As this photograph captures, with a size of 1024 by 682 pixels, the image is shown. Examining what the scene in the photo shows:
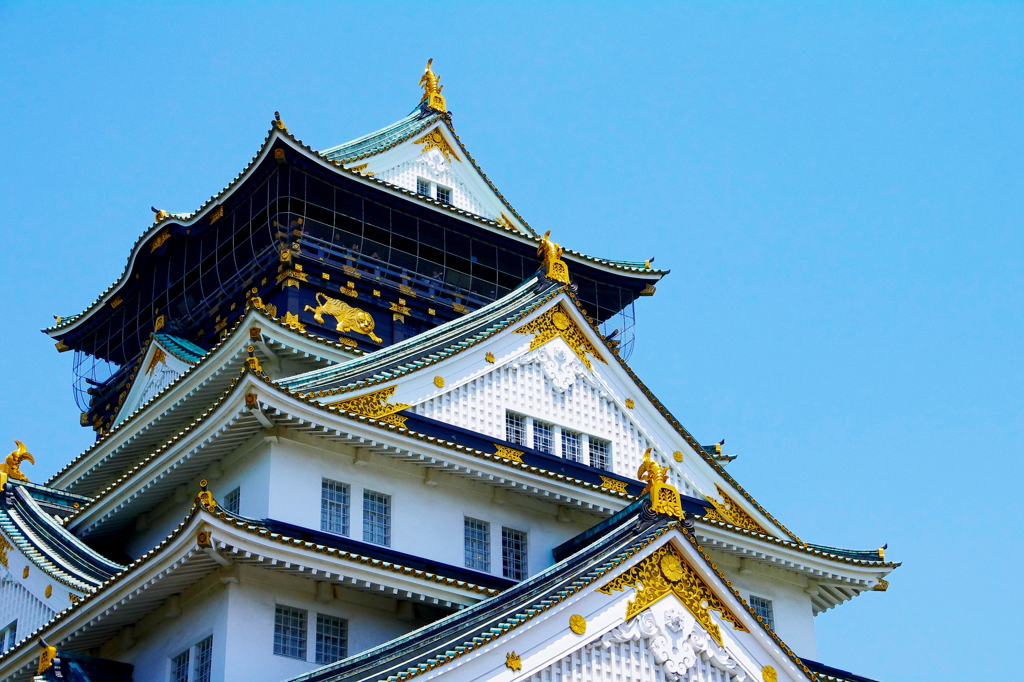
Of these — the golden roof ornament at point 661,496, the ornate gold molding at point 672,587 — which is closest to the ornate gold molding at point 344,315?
the golden roof ornament at point 661,496

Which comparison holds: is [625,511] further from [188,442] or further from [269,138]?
[269,138]

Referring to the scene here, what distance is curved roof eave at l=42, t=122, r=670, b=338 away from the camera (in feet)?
118

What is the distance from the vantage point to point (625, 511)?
27.7 metres

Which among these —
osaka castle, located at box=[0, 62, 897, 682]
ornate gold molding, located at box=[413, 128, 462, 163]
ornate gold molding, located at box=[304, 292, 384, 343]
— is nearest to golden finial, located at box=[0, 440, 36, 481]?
osaka castle, located at box=[0, 62, 897, 682]

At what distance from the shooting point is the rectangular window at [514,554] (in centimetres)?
2973

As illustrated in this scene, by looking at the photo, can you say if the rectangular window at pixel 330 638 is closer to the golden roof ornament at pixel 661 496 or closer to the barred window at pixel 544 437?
the golden roof ornament at pixel 661 496

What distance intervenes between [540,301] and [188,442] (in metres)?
8.78

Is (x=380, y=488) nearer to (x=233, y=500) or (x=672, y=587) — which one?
(x=233, y=500)

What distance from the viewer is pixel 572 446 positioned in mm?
31875

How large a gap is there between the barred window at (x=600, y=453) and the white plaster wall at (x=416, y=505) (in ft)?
5.13

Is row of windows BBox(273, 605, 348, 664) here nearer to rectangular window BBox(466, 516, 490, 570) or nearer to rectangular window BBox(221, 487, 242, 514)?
rectangular window BBox(221, 487, 242, 514)

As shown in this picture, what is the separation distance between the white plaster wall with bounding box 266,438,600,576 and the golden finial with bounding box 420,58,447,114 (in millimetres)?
17410

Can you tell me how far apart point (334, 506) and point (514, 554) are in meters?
4.14

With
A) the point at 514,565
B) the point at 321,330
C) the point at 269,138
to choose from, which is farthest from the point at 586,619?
the point at 269,138
